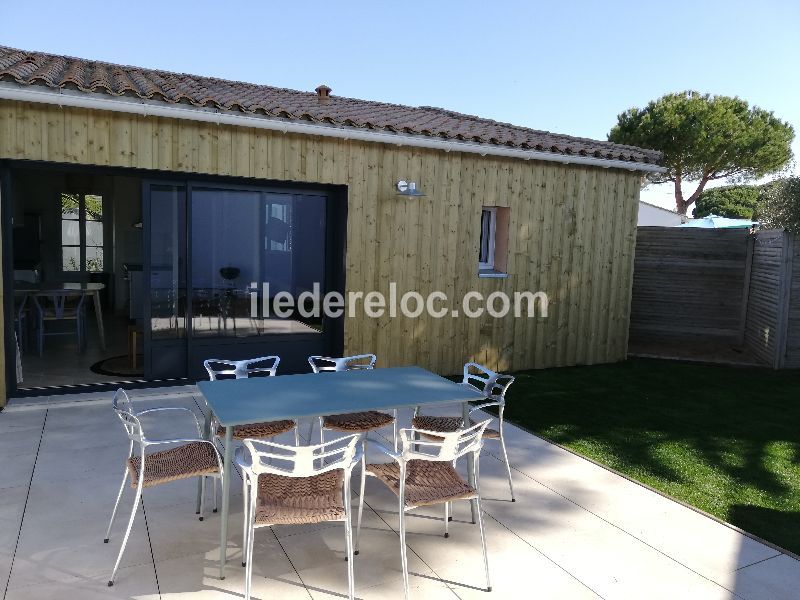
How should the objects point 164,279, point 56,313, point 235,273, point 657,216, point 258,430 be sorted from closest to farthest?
1. point 258,430
2. point 164,279
3. point 235,273
4. point 56,313
5. point 657,216

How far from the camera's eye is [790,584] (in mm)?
2982

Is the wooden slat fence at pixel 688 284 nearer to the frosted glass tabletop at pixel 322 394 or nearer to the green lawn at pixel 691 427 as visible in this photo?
the green lawn at pixel 691 427

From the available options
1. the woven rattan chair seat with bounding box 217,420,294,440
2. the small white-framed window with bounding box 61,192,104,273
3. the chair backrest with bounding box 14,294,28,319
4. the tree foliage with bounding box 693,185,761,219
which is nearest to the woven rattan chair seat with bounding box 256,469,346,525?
the woven rattan chair seat with bounding box 217,420,294,440

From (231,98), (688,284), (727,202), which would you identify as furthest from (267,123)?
(727,202)

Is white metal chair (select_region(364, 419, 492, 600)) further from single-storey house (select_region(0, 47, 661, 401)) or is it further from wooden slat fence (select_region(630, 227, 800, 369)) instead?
wooden slat fence (select_region(630, 227, 800, 369))

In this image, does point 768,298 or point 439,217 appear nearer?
point 439,217

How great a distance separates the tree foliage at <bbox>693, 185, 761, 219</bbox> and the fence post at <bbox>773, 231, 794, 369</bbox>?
22.4 meters

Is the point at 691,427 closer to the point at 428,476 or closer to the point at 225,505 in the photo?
the point at 428,476

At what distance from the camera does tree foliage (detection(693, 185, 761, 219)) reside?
28.7 meters

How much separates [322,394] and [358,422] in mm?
489

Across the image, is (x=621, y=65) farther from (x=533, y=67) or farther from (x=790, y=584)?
(x=790, y=584)

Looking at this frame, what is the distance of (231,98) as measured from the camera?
639cm

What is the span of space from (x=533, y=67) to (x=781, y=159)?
9892mm

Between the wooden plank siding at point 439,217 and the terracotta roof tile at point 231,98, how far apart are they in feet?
1.05
